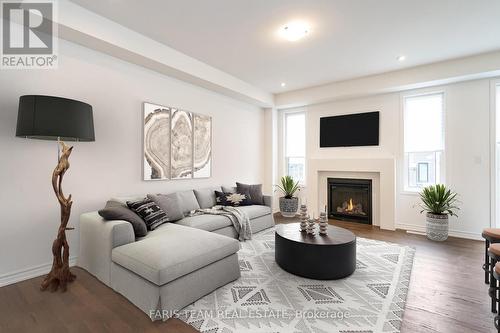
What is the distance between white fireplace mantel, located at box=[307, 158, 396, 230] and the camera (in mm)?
4684

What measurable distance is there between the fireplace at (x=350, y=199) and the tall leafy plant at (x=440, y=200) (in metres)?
1.05

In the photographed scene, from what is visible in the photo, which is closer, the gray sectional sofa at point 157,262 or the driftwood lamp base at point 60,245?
the gray sectional sofa at point 157,262

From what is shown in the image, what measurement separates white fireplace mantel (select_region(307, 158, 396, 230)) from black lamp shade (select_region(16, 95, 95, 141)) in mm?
4576

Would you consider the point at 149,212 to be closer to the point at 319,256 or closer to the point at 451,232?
the point at 319,256

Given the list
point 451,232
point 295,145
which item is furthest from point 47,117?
point 451,232

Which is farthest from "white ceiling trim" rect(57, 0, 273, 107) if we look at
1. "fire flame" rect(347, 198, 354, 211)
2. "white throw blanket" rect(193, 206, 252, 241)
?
"fire flame" rect(347, 198, 354, 211)

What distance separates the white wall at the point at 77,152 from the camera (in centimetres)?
248

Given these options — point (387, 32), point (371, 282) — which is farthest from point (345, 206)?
point (387, 32)

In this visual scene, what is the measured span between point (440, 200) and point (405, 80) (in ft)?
7.04

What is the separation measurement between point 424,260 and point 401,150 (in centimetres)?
229

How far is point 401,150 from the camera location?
4691mm

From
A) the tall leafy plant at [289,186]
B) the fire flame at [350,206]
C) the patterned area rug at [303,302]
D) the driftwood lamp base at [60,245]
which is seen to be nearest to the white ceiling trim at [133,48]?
the driftwood lamp base at [60,245]

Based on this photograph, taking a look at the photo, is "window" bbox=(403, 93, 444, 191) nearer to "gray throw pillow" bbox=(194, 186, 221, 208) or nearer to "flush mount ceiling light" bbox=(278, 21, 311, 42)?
"flush mount ceiling light" bbox=(278, 21, 311, 42)

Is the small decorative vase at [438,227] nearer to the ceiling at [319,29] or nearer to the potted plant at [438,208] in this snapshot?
the potted plant at [438,208]
